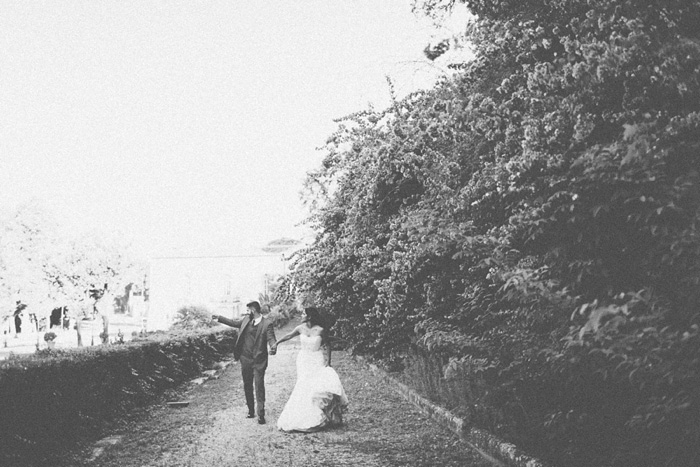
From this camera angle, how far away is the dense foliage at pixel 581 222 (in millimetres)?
4090

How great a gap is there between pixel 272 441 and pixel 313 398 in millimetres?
1039

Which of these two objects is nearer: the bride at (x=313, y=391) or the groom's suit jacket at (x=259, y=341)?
the bride at (x=313, y=391)

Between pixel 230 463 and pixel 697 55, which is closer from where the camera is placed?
pixel 697 55

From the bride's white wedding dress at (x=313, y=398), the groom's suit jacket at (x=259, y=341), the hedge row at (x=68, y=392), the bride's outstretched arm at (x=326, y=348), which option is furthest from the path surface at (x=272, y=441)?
the bride's outstretched arm at (x=326, y=348)

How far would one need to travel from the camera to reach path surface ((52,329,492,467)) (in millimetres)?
7746

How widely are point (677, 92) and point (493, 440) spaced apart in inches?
166

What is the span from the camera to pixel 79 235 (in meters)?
57.8

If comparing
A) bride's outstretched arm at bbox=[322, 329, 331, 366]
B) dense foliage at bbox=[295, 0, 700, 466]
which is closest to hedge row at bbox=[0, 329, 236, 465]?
bride's outstretched arm at bbox=[322, 329, 331, 366]

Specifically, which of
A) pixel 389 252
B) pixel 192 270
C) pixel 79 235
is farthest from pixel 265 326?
pixel 192 270

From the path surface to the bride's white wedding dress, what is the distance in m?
0.21

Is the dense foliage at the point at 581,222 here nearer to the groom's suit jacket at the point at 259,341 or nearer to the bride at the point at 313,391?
the bride at the point at 313,391

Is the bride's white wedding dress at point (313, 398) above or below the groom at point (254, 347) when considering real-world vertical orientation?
below

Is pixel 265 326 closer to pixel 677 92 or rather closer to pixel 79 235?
pixel 677 92

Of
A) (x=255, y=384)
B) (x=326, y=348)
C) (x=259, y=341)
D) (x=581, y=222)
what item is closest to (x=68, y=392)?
(x=255, y=384)
